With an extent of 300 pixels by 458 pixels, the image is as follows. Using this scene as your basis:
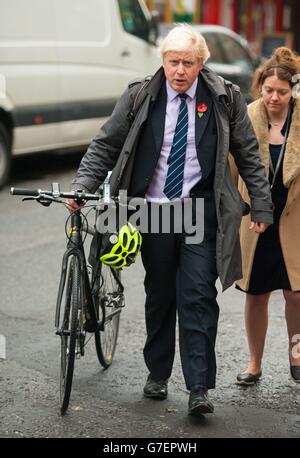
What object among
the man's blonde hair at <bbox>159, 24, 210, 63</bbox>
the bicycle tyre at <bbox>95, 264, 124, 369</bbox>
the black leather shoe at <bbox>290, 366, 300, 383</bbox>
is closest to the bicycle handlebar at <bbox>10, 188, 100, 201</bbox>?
the bicycle tyre at <bbox>95, 264, 124, 369</bbox>

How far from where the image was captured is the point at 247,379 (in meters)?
5.40

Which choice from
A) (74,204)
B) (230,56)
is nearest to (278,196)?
(74,204)

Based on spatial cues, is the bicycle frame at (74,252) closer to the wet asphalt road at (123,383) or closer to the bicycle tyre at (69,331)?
the bicycle tyre at (69,331)

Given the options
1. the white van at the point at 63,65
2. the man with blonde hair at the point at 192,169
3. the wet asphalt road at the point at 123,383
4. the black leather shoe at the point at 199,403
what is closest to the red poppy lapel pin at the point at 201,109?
the man with blonde hair at the point at 192,169

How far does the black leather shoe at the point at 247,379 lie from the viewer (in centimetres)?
539

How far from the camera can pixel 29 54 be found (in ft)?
34.8

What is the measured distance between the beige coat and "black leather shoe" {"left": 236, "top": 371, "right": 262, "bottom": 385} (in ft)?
1.63

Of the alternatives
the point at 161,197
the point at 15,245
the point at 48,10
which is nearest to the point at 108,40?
the point at 48,10

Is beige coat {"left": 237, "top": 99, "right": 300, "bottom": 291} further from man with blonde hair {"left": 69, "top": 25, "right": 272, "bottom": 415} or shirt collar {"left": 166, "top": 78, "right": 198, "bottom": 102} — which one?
shirt collar {"left": 166, "top": 78, "right": 198, "bottom": 102}

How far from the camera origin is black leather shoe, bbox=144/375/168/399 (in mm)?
5121

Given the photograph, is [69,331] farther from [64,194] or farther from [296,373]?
[296,373]

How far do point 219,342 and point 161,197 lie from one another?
1.52 meters

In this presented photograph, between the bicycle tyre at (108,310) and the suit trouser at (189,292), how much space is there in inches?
12.9

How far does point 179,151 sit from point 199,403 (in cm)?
121
